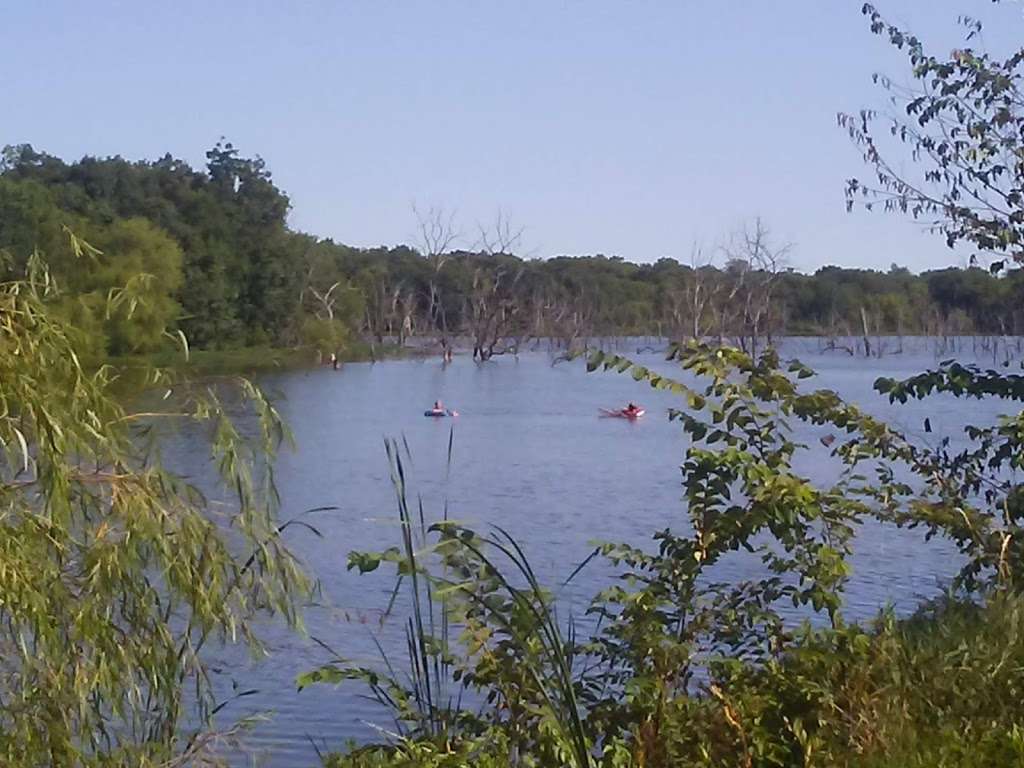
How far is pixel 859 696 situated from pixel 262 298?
5818cm

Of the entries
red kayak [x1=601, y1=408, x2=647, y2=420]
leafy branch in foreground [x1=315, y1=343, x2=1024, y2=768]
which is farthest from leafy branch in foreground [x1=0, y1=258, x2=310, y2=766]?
red kayak [x1=601, y1=408, x2=647, y2=420]

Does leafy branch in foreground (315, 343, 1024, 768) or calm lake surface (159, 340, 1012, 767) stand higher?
leafy branch in foreground (315, 343, 1024, 768)

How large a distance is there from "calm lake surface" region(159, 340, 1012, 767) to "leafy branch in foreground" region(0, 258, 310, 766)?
2.18 feet

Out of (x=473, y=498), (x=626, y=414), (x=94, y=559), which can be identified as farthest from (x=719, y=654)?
(x=626, y=414)

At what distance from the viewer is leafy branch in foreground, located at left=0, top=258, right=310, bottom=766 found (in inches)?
180

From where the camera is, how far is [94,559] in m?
4.74

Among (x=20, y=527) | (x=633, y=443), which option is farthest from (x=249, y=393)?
(x=633, y=443)

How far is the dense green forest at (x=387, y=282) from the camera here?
38656mm

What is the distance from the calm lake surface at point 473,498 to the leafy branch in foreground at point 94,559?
664mm

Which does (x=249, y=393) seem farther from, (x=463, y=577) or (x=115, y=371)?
(x=463, y=577)

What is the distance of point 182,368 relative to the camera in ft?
18.8

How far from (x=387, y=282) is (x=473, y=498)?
5944 centimetres

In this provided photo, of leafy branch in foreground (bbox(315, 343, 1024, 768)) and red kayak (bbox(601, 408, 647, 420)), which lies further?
red kayak (bbox(601, 408, 647, 420))

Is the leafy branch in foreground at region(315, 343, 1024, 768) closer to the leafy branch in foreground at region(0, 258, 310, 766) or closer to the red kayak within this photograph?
the leafy branch in foreground at region(0, 258, 310, 766)
